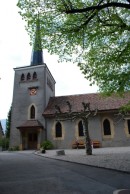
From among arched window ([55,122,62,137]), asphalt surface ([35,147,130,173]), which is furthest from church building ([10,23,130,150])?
asphalt surface ([35,147,130,173])

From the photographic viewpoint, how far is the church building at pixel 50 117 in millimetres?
27734

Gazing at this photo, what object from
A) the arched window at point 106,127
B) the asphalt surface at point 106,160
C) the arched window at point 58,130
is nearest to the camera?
the asphalt surface at point 106,160

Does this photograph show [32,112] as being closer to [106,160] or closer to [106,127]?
[106,127]

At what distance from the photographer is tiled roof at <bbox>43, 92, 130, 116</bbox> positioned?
28.7 metres

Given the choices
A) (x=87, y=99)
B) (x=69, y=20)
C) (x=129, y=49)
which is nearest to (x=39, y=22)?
(x=69, y=20)

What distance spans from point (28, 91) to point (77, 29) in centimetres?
2216

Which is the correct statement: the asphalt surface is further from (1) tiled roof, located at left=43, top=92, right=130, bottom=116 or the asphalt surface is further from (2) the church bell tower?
(2) the church bell tower

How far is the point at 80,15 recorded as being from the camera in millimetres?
12312

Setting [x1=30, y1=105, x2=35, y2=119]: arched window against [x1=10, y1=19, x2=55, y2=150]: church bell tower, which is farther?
[x1=30, y1=105, x2=35, y2=119]: arched window

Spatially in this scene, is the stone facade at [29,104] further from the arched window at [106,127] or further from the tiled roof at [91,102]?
the arched window at [106,127]

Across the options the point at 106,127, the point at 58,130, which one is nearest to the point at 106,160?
the point at 106,127

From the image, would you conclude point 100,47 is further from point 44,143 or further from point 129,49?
point 44,143

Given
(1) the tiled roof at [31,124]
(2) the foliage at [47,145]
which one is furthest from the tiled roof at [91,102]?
(2) the foliage at [47,145]

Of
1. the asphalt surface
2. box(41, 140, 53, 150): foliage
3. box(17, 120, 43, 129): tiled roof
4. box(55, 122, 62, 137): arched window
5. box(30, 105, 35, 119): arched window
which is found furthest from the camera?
box(30, 105, 35, 119): arched window
